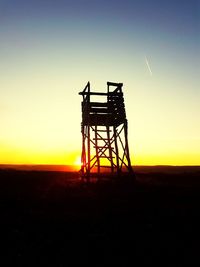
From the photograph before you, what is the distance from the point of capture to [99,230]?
8.32 m

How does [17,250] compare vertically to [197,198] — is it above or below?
below

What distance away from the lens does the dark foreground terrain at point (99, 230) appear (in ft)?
20.7

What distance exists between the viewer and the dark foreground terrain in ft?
20.7

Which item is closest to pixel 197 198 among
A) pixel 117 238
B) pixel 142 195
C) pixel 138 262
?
pixel 142 195

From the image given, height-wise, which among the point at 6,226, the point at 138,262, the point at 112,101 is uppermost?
the point at 112,101

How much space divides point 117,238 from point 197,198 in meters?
7.68

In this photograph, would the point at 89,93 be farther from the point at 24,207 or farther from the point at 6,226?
the point at 6,226

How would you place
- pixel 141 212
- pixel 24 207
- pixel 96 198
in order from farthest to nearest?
pixel 96 198 < pixel 24 207 < pixel 141 212

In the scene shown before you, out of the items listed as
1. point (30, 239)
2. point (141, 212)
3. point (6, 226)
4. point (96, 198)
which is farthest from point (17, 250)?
point (96, 198)

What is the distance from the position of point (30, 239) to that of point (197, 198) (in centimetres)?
917

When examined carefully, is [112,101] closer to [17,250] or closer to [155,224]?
[155,224]

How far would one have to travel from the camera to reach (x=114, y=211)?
10.7 meters

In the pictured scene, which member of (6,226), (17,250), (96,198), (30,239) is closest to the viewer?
(17,250)

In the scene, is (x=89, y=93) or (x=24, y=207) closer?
(x=24, y=207)
